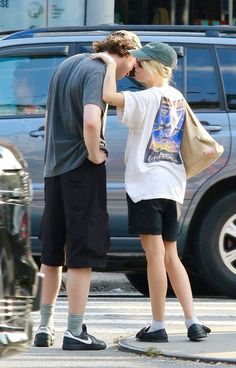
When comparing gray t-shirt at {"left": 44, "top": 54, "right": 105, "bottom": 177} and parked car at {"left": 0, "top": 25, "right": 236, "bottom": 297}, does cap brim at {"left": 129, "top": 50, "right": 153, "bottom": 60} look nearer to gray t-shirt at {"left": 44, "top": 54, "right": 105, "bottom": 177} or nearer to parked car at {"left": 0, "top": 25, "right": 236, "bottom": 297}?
gray t-shirt at {"left": 44, "top": 54, "right": 105, "bottom": 177}

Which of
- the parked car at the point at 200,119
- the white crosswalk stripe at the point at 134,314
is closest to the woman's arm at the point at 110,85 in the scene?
the white crosswalk stripe at the point at 134,314

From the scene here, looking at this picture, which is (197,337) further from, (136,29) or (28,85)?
(136,29)

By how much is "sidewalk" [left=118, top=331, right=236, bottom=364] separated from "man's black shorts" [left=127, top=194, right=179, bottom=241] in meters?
0.62

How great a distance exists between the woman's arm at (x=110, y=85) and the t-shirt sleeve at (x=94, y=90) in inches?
1.2

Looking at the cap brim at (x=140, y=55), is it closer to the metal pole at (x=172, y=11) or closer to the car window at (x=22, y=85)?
the car window at (x=22, y=85)

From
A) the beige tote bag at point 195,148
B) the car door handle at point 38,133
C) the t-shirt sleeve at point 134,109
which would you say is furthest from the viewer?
the car door handle at point 38,133

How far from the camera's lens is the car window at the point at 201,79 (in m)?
9.59

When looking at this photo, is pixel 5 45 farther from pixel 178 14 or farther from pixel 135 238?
pixel 178 14

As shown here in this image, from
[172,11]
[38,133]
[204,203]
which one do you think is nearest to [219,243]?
[204,203]

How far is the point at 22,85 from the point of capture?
9.56 metres

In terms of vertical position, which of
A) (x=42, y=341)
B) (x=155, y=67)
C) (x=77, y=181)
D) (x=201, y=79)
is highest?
(x=155, y=67)

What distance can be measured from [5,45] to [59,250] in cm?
276

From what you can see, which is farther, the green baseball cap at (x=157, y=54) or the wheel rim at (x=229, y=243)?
the wheel rim at (x=229, y=243)

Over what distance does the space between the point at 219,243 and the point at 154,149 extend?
239 cm
